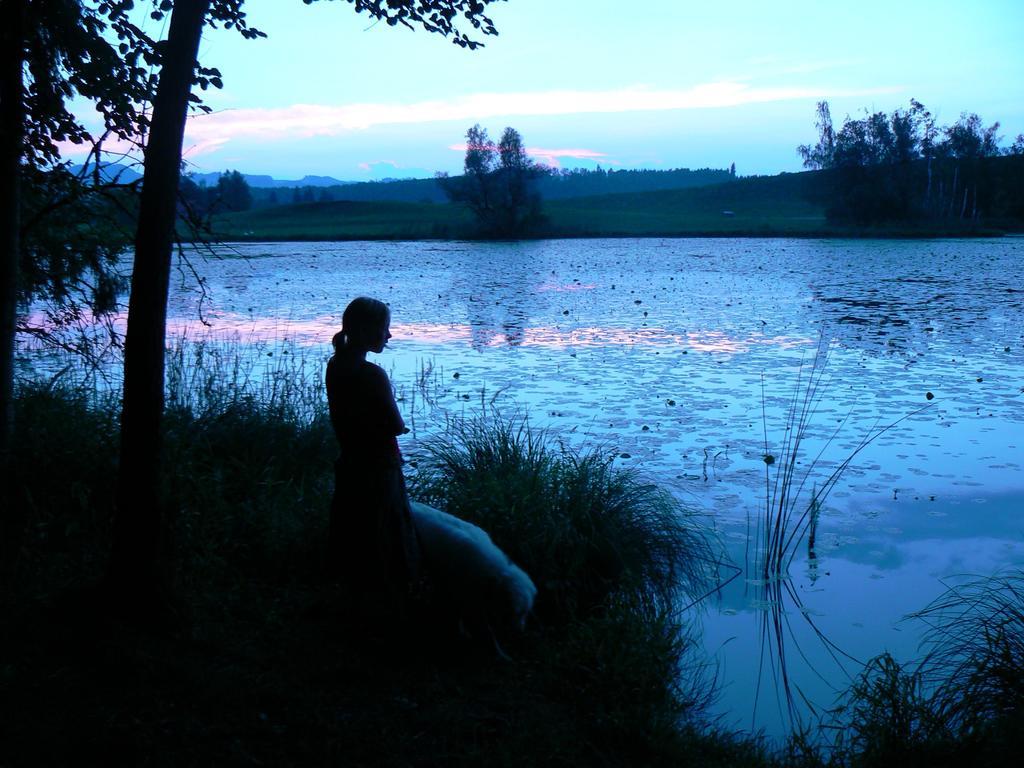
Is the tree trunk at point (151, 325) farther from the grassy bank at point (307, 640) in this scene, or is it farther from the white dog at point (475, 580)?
the white dog at point (475, 580)

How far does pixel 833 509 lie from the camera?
8.17 metres

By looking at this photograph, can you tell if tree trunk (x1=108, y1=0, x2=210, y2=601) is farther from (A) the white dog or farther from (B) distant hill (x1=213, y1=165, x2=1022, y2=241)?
(B) distant hill (x1=213, y1=165, x2=1022, y2=241)

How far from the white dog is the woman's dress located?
150mm

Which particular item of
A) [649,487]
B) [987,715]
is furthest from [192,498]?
[987,715]

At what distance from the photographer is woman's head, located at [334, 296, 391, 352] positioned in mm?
4609

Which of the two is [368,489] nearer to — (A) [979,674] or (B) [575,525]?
(B) [575,525]

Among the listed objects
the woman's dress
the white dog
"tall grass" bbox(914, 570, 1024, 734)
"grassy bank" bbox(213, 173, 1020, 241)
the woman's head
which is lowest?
"tall grass" bbox(914, 570, 1024, 734)

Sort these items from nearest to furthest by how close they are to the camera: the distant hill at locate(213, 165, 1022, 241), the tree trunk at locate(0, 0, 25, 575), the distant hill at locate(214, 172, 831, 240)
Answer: the tree trunk at locate(0, 0, 25, 575) → the distant hill at locate(213, 165, 1022, 241) → the distant hill at locate(214, 172, 831, 240)

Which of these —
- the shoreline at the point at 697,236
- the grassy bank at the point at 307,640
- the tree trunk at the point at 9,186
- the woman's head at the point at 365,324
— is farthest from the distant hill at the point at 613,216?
the woman's head at the point at 365,324

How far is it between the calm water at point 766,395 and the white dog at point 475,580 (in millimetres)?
1388

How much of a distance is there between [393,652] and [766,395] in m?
8.56

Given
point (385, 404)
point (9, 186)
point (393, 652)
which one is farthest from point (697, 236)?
point (385, 404)

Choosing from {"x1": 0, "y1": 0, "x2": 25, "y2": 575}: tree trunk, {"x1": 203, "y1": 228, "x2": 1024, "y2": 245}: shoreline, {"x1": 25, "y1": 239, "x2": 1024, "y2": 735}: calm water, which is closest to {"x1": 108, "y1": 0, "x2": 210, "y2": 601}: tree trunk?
{"x1": 0, "y1": 0, "x2": 25, "y2": 575}: tree trunk

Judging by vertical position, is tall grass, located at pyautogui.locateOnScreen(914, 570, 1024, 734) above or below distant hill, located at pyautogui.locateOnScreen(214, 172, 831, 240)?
below
